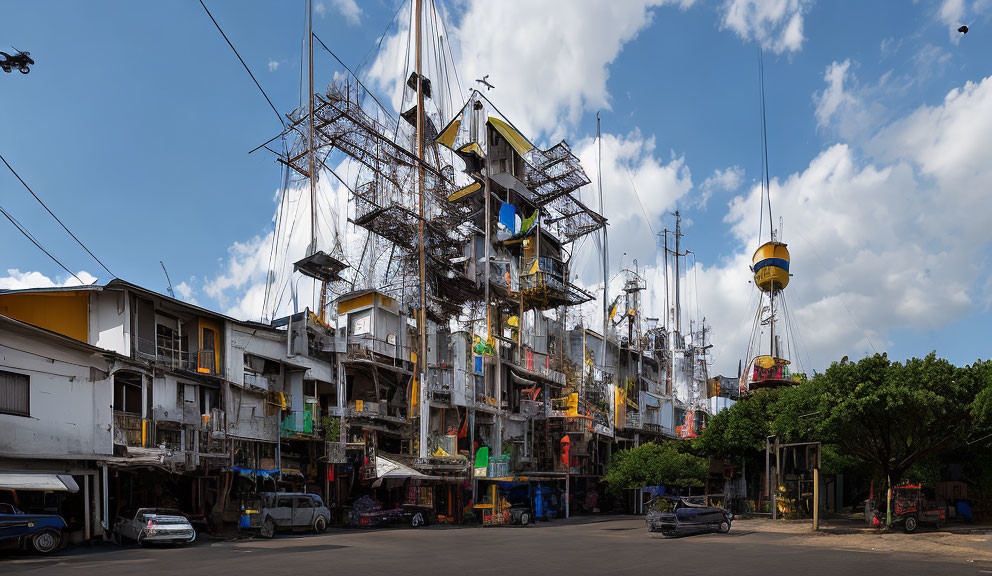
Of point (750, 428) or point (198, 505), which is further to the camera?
point (750, 428)

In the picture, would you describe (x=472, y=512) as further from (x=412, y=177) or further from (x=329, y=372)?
(x=412, y=177)

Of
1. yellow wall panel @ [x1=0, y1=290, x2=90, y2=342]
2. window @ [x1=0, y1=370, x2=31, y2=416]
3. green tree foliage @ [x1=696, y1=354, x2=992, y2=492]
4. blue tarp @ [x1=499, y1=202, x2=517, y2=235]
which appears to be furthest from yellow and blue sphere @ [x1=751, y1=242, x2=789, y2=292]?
window @ [x1=0, y1=370, x2=31, y2=416]

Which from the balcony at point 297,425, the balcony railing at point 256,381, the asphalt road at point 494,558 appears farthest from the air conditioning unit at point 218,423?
the asphalt road at point 494,558

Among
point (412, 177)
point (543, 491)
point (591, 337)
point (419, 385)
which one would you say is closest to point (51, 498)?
point (419, 385)

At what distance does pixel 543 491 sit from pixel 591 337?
2486cm

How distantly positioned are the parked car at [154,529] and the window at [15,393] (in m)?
5.72

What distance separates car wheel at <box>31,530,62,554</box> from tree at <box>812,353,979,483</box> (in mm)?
32169

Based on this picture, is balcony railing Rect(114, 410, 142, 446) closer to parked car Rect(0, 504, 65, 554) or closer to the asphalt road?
the asphalt road

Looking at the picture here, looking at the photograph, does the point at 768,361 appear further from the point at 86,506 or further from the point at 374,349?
the point at 86,506

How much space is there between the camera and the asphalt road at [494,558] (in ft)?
65.9

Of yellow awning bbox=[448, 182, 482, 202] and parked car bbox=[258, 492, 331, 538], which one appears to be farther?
yellow awning bbox=[448, 182, 482, 202]

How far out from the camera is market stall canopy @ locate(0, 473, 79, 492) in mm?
25438

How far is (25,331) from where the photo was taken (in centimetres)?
2844

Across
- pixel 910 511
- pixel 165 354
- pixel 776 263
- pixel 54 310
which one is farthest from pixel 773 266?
pixel 54 310
